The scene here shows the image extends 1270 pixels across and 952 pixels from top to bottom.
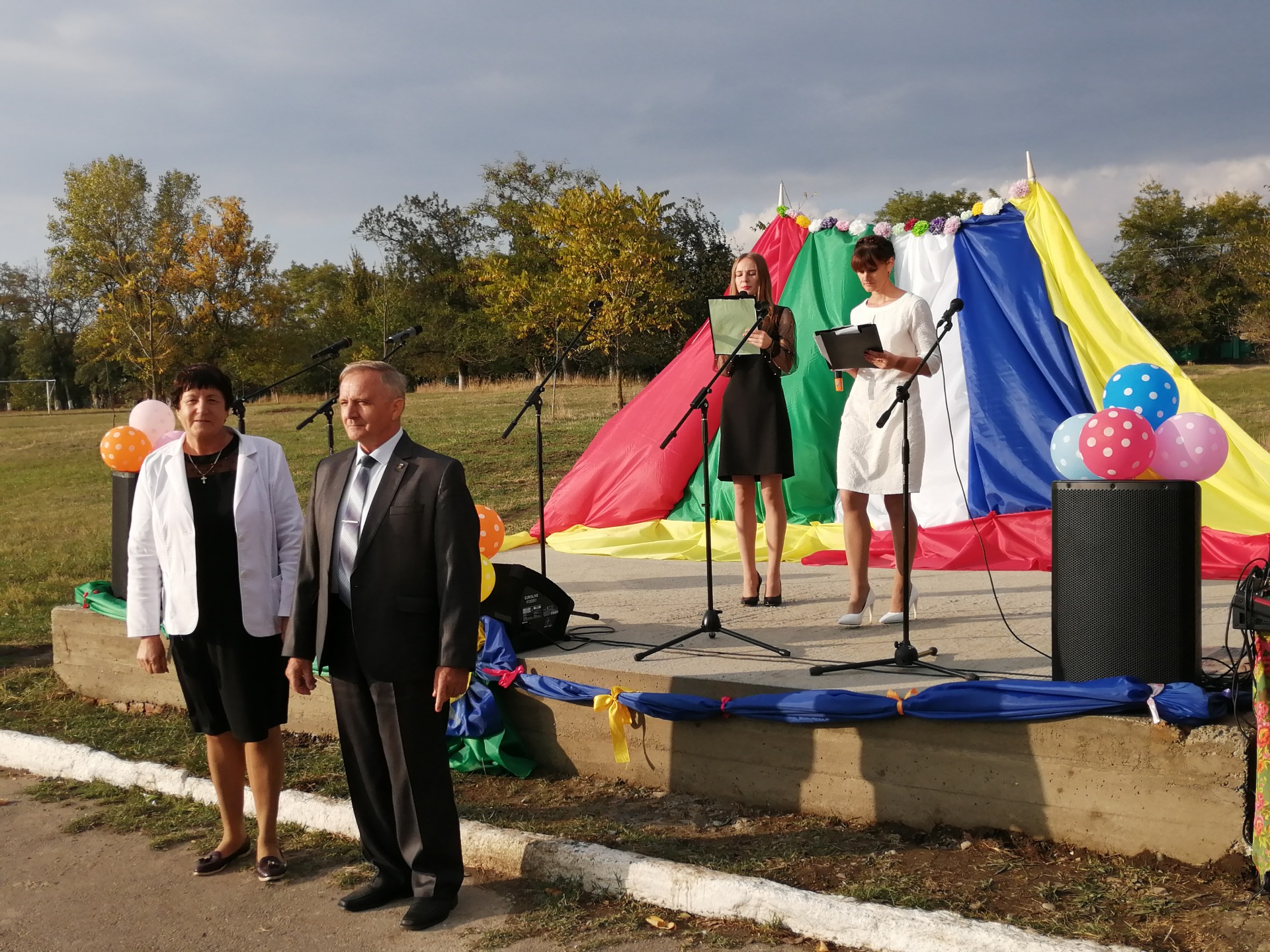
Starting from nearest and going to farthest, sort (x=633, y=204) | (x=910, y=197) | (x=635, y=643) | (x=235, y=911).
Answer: (x=235, y=911)
(x=635, y=643)
(x=633, y=204)
(x=910, y=197)

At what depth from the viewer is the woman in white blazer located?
140 inches

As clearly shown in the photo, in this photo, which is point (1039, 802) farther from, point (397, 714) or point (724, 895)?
point (397, 714)

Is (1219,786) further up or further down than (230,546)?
further down

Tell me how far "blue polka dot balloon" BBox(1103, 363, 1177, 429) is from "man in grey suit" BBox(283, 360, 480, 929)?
267 cm

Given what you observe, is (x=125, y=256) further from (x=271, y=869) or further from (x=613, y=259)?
(x=271, y=869)

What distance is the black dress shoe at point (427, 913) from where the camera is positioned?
3.15m

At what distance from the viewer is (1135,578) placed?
345 cm

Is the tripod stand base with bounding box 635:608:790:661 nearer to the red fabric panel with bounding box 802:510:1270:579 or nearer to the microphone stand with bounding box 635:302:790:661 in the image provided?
the microphone stand with bounding box 635:302:790:661

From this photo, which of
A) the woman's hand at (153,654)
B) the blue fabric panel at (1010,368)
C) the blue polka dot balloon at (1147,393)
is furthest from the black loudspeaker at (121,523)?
the blue fabric panel at (1010,368)

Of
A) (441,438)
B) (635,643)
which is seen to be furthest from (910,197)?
(635,643)

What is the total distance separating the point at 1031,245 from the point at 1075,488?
194 inches

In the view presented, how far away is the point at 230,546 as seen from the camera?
11.8 ft

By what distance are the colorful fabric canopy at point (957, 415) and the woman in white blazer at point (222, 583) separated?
159 inches

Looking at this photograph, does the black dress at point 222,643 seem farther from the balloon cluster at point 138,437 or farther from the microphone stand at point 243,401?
the balloon cluster at point 138,437
